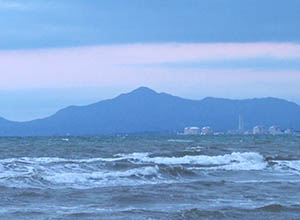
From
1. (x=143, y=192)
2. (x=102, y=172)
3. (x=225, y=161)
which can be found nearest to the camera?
(x=143, y=192)

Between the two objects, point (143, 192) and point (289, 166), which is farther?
point (289, 166)

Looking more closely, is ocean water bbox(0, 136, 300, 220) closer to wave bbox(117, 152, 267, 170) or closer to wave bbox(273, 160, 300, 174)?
wave bbox(273, 160, 300, 174)

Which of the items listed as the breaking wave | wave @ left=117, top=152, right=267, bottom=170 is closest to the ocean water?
the breaking wave

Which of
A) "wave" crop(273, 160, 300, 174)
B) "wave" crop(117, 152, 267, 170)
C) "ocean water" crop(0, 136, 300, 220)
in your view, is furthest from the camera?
"wave" crop(117, 152, 267, 170)

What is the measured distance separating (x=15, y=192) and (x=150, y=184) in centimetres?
532

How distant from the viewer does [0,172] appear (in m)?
29.7

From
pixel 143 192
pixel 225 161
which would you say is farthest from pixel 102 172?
pixel 225 161

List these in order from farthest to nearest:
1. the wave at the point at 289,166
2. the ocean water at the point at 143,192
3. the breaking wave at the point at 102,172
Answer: the wave at the point at 289,166 → the breaking wave at the point at 102,172 → the ocean water at the point at 143,192

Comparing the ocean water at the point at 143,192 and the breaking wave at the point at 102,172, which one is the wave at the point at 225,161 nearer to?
the breaking wave at the point at 102,172

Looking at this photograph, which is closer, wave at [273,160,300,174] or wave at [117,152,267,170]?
wave at [273,160,300,174]

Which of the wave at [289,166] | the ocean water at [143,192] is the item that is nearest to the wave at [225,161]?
the ocean water at [143,192]

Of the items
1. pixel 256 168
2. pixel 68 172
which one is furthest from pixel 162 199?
pixel 256 168

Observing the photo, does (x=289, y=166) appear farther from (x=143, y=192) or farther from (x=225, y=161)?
(x=143, y=192)

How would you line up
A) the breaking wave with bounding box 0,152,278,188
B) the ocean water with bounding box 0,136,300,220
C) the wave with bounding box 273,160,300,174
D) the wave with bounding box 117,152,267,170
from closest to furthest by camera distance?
the ocean water with bounding box 0,136,300,220 < the breaking wave with bounding box 0,152,278,188 < the wave with bounding box 273,160,300,174 < the wave with bounding box 117,152,267,170
